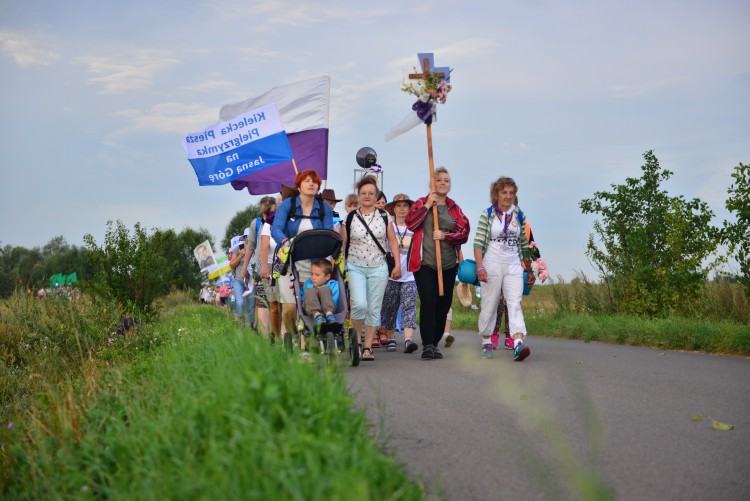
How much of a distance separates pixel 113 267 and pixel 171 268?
1217mm

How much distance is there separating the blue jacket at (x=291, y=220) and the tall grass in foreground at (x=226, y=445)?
12.8 feet

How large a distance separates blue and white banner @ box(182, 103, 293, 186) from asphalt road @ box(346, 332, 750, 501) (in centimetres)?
777

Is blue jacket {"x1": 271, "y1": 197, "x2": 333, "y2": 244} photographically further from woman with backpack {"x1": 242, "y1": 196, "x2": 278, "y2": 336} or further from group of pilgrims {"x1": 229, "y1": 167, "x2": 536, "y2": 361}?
woman with backpack {"x1": 242, "y1": 196, "x2": 278, "y2": 336}

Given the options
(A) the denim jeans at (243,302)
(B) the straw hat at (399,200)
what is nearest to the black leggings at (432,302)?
(B) the straw hat at (399,200)

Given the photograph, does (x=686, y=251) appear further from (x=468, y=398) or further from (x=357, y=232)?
(x=468, y=398)

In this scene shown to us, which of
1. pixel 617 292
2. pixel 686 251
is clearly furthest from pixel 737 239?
pixel 617 292

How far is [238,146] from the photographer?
17.9 m

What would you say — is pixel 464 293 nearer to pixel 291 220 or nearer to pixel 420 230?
pixel 420 230

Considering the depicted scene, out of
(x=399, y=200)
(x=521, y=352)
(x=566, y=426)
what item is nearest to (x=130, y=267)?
(x=399, y=200)

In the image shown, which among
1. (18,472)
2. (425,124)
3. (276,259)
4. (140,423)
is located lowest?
(18,472)

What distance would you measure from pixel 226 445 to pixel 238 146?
14.2m

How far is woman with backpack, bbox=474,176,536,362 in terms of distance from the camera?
11.3 m

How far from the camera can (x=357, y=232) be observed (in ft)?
36.7

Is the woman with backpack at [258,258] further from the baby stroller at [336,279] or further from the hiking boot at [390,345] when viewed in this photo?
the baby stroller at [336,279]
